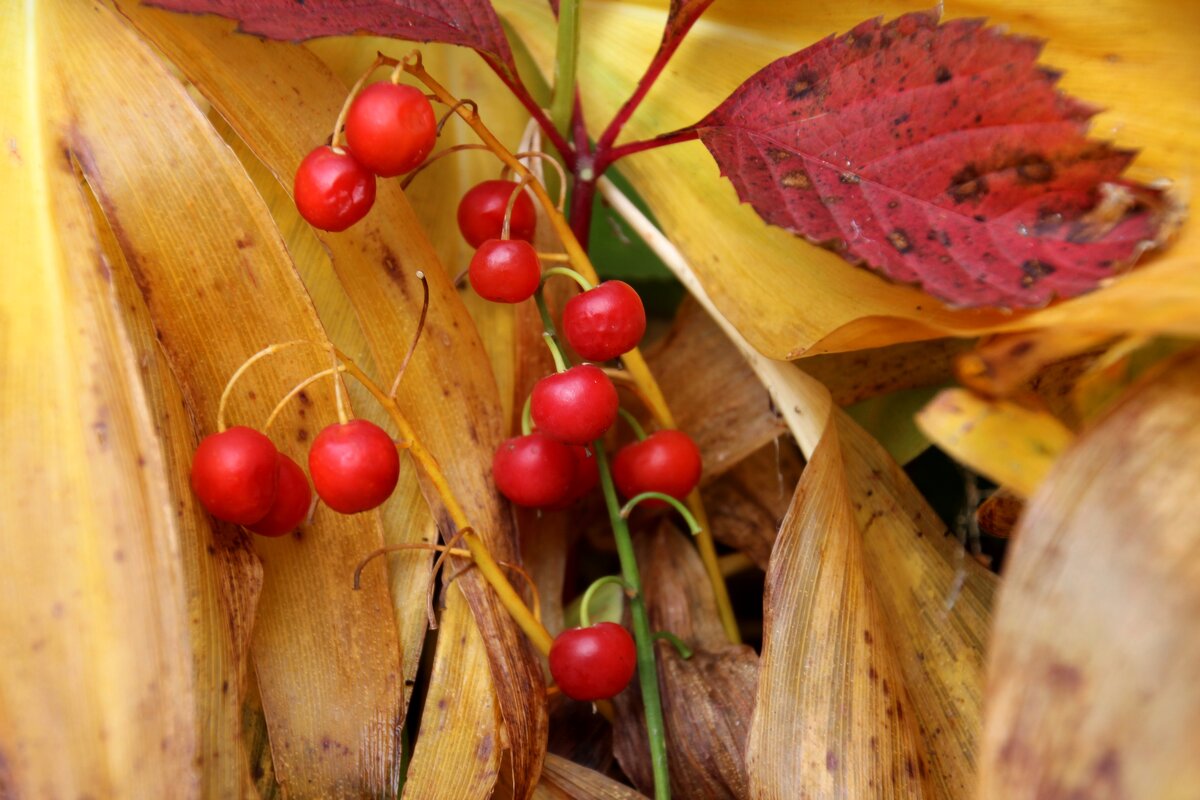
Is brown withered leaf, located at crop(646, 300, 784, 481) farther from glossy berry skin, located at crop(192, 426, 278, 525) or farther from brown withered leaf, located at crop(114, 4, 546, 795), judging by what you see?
glossy berry skin, located at crop(192, 426, 278, 525)

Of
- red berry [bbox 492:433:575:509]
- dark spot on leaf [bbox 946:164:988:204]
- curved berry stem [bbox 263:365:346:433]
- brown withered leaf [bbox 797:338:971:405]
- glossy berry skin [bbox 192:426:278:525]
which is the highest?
curved berry stem [bbox 263:365:346:433]

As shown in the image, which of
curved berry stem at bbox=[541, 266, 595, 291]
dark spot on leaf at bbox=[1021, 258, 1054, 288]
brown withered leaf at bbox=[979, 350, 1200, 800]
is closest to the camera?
brown withered leaf at bbox=[979, 350, 1200, 800]

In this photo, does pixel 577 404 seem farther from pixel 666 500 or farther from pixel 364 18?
pixel 364 18

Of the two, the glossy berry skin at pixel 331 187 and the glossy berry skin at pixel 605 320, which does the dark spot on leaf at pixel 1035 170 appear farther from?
the glossy berry skin at pixel 331 187

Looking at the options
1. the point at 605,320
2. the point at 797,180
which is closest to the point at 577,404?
the point at 605,320

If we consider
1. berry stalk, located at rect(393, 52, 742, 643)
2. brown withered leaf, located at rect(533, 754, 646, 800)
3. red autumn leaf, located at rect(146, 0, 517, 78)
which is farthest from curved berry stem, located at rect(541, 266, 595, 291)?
brown withered leaf, located at rect(533, 754, 646, 800)

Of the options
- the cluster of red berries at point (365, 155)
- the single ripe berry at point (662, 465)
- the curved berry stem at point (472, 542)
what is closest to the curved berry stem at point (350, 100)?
the cluster of red berries at point (365, 155)
